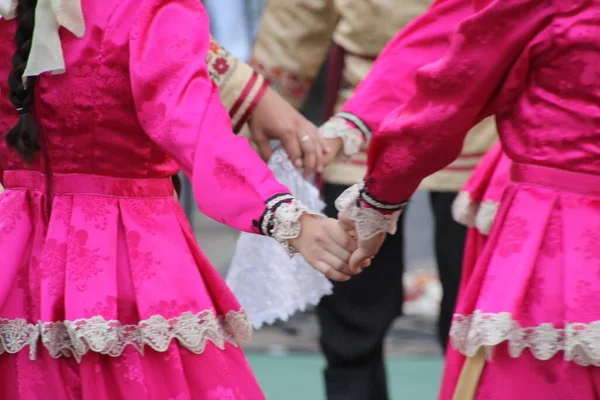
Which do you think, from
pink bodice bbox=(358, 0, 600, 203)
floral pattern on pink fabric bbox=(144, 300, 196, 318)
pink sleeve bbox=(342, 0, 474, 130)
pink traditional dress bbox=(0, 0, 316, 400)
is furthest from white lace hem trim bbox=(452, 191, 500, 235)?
floral pattern on pink fabric bbox=(144, 300, 196, 318)

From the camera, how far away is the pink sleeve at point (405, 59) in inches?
81.6

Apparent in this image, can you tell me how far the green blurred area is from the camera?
379 centimetres

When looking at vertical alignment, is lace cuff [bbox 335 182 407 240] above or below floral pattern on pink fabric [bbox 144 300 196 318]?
above

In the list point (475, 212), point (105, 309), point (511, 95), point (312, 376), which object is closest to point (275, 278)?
point (475, 212)

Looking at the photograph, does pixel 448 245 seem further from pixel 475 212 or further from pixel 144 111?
pixel 144 111

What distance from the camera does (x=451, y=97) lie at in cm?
172

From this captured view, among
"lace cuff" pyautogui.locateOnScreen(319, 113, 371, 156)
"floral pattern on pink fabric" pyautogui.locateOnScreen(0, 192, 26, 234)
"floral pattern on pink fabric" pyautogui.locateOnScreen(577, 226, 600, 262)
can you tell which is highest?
"floral pattern on pink fabric" pyautogui.locateOnScreen(577, 226, 600, 262)

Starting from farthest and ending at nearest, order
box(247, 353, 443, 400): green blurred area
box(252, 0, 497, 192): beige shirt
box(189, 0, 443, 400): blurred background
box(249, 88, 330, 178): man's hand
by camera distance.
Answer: box(189, 0, 443, 400): blurred background
box(247, 353, 443, 400): green blurred area
box(252, 0, 497, 192): beige shirt
box(249, 88, 330, 178): man's hand

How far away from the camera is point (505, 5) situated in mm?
1657

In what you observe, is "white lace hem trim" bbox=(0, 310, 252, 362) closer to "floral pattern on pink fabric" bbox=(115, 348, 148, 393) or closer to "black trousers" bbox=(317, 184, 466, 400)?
"floral pattern on pink fabric" bbox=(115, 348, 148, 393)

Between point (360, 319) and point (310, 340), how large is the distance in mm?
1668

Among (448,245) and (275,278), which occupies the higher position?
(275,278)

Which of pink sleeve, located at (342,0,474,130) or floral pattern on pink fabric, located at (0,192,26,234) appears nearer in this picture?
floral pattern on pink fabric, located at (0,192,26,234)

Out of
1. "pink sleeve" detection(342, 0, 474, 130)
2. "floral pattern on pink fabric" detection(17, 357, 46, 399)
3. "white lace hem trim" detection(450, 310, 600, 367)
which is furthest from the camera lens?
"pink sleeve" detection(342, 0, 474, 130)
